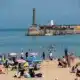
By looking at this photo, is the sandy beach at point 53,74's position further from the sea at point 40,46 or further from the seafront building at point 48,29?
the seafront building at point 48,29

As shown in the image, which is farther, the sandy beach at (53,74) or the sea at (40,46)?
the sea at (40,46)

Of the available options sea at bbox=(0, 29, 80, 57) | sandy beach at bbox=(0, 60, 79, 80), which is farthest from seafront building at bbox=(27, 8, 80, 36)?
sandy beach at bbox=(0, 60, 79, 80)

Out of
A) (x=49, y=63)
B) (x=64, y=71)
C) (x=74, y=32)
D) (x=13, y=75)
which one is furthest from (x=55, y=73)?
(x=74, y=32)

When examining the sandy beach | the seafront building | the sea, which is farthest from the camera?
the seafront building

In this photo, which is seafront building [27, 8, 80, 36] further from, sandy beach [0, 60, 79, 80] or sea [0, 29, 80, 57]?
sandy beach [0, 60, 79, 80]

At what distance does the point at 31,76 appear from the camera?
2211cm

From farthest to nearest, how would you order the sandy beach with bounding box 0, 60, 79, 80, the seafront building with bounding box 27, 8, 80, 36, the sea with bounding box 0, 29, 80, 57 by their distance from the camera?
the seafront building with bounding box 27, 8, 80, 36
the sea with bounding box 0, 29, 80, 57
the sandy beach with bounding box 0, 60, 79, 80

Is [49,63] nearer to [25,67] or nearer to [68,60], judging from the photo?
[68,60]

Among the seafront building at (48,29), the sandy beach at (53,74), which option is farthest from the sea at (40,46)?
the sandy beach at (53,74)

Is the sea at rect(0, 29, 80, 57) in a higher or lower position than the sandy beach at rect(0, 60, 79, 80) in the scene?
higher

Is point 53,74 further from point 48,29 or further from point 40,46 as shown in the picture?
point 48,29

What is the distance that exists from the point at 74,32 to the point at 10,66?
90575 millimetres

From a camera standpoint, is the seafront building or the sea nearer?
the sea

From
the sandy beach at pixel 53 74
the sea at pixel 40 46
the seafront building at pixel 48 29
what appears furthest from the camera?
the seafront building at pixel 48 29
